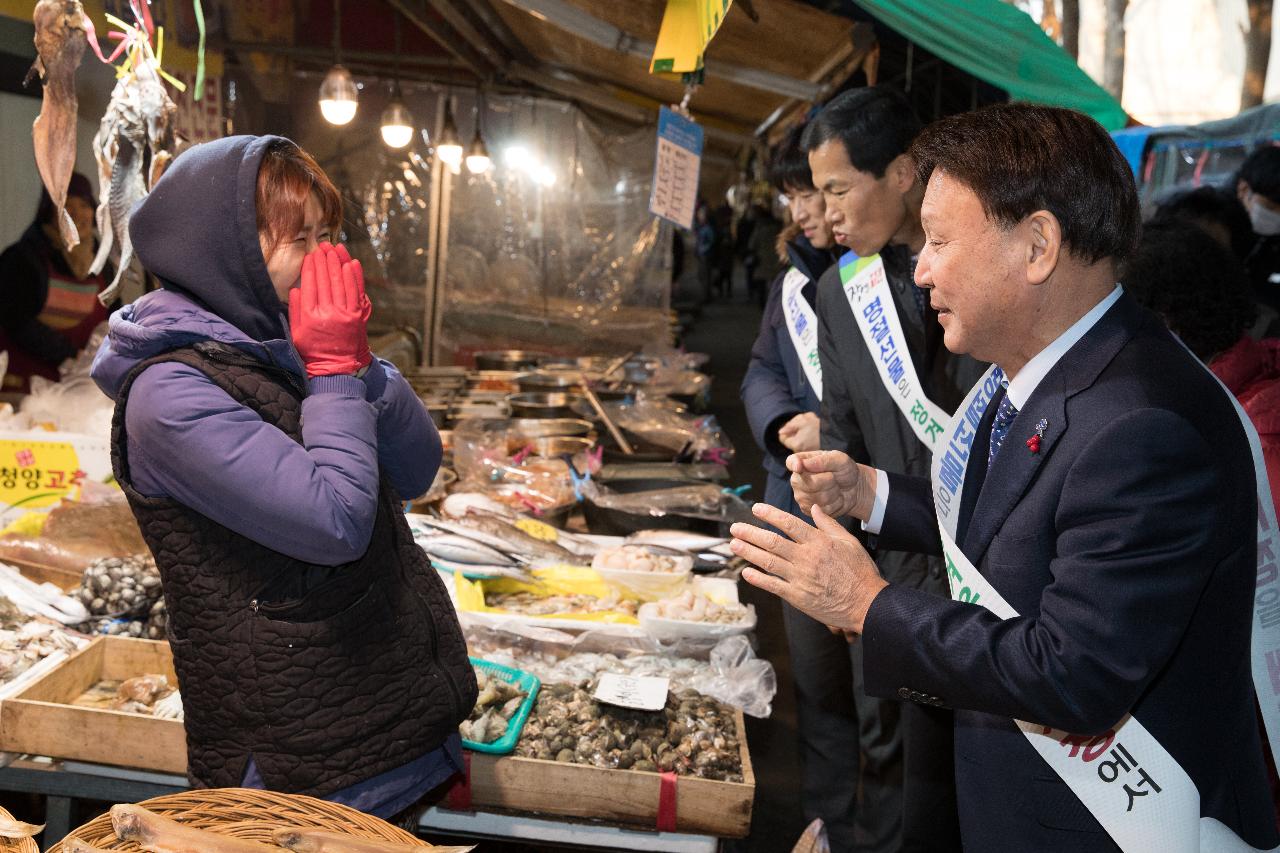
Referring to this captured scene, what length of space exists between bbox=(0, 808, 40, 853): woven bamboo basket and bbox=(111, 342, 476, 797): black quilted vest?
1.38 ft

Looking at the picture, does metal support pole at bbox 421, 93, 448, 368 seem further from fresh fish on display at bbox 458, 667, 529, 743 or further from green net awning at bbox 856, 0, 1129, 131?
fresh fish on display at bbox 458, 667, 529, 743

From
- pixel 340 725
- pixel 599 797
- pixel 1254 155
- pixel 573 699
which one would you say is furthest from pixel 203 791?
pixel 1254 155

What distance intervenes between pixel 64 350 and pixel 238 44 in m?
4.40

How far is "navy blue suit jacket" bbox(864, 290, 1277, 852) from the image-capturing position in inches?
54.7

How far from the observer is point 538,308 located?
36.7 ft

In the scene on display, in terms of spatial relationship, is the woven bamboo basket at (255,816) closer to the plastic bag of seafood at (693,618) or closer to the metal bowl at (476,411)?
the plastic bag of seafood at (693,618)

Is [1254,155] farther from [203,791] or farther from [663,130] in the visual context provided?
[203,791]

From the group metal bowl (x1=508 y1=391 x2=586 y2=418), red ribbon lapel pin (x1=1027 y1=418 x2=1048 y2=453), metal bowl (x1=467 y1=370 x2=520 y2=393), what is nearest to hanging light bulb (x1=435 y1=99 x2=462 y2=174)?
metal bowl (x1=467 y1=370 x2=520 y2=393)

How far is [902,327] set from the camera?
2812 mm

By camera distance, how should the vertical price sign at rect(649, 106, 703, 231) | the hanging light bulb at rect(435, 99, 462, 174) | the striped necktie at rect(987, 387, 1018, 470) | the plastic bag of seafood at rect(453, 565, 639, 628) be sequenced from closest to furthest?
the striped necktie at rect(987, 387, 1018, 470) < the plastic bag of seafood at rect(453, 565, 639, 628) < the vertical price sign at rect(649, 106, 703, 231) < the hanging light bulb at rect(435, 99, 462, 174)

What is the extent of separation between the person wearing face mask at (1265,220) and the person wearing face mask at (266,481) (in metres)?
5.12

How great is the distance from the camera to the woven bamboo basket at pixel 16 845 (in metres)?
1.37

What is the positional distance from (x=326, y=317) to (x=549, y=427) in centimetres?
411

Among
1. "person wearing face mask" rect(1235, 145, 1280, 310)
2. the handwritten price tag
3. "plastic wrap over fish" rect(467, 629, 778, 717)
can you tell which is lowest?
"plastic wrap over fish" rect(467, 629, 778, 717)
